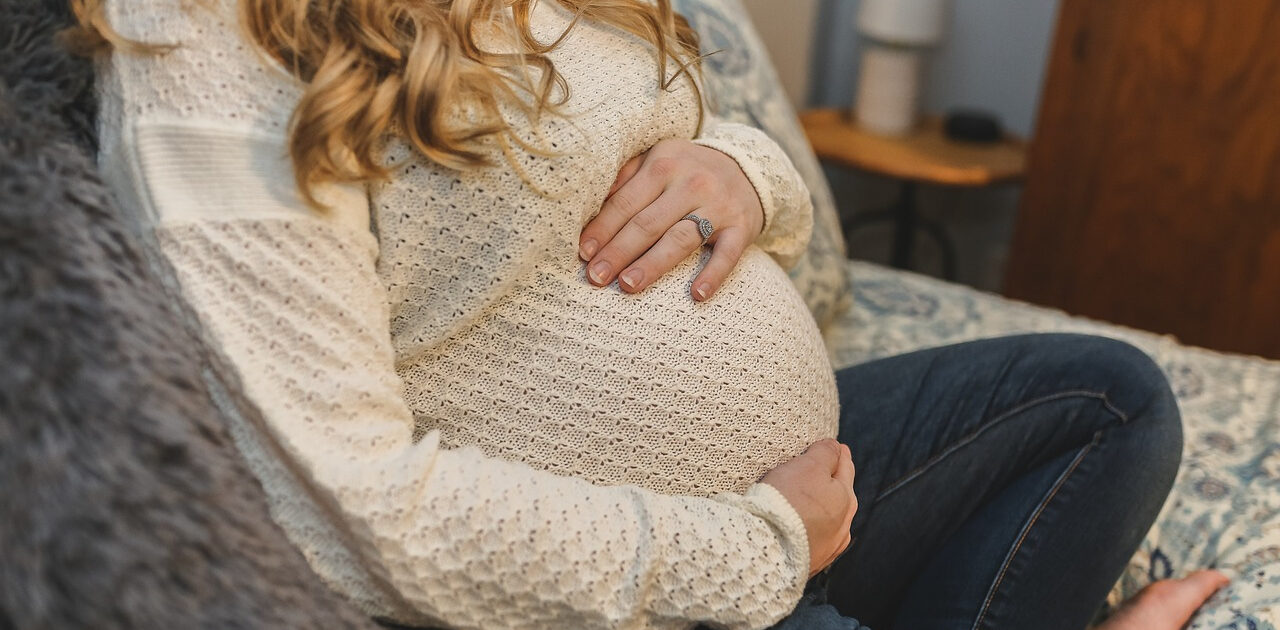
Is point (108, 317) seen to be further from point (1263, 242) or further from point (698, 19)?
point (1263, 242)

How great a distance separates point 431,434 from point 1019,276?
1.54m

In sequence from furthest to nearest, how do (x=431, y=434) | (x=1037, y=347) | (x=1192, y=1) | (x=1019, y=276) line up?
(x=1019, y=276) → (x=1192, y=1) → (x=1037, y=347) → (x=431, y=434)

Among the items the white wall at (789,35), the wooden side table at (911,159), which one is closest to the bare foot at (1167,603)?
the wooden side table at (911,159)

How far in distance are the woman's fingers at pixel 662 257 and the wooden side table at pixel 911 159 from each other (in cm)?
127

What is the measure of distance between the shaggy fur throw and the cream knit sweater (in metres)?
0.03

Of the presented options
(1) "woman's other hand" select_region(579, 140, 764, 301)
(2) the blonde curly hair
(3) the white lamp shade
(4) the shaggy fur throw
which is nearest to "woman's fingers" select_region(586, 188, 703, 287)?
(1) "woman's other hand" select_region(579, 140, 764, 301)

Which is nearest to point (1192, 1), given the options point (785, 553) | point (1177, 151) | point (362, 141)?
point (1177, 151)

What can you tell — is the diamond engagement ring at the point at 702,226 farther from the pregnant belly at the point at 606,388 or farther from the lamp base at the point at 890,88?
the lamp base at the point at 890,88

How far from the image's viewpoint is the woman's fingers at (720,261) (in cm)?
74

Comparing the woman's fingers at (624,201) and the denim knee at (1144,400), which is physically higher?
the woman's fingers at (624,201)

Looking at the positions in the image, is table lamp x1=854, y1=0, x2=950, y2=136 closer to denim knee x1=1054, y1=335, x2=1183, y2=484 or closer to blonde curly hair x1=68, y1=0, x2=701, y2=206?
denim knee x1=1054, y1=335, x2=1183, y2=484

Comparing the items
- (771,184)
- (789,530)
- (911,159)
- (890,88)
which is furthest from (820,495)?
(890,88)

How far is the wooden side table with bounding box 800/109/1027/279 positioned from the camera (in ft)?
6.29

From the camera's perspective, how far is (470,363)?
2.26 ft
